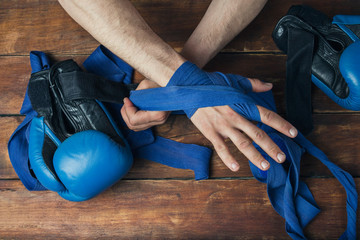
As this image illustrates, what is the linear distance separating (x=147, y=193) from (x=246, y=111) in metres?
0.45

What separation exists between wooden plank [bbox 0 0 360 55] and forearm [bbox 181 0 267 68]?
11 centimetres

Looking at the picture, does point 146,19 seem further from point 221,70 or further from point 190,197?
point 190,197

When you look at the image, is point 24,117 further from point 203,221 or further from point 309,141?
point 309,141

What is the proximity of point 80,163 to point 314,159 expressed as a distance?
764 millimetres

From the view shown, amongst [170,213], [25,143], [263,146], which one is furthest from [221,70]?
[25,143]

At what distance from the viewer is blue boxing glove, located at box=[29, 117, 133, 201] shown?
0.87m

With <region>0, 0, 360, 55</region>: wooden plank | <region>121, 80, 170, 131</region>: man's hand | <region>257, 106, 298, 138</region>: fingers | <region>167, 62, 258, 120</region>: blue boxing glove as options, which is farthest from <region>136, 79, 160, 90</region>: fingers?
<region>257, 106, 298, 138</region>: fingers

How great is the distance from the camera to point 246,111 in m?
0.81

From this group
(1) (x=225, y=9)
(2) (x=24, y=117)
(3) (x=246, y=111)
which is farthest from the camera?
(2) (x=24, y=117)

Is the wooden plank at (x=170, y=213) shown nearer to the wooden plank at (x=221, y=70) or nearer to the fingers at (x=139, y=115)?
the fingers at (x=139, y=115)

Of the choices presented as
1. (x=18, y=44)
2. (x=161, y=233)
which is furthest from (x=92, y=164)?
(x=18, y=44)

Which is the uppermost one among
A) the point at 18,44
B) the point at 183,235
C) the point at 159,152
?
the point at 18,44

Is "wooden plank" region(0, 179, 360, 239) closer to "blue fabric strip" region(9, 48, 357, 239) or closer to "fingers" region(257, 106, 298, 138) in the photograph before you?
"blue fabric strip" region(9, 48, 357, 239)

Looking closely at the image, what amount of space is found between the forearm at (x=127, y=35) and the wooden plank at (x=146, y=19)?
9.1 inches
